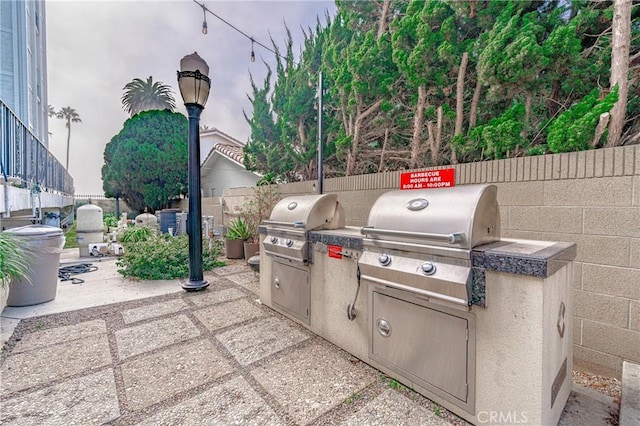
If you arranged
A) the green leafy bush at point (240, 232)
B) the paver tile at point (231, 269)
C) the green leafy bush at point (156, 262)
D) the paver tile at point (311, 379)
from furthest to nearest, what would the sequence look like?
the green leafy bush at point (240, 232) → the paver tile at point (231, 269) → the green leafy bush at point (156, 262) → the paver tile at point (311, 379)

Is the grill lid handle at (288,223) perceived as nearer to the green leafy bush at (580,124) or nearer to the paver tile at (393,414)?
the paver tile at (393,414)

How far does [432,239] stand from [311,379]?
5.09 ft

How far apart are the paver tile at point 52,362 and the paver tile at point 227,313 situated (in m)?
1.01

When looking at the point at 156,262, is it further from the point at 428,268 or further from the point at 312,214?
the point at 428,268

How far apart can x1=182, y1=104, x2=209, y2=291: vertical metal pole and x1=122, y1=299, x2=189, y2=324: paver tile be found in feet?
1.59

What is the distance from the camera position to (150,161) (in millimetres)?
14328

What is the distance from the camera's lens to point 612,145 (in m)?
2.46

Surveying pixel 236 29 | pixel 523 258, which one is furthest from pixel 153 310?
pixel 236 29

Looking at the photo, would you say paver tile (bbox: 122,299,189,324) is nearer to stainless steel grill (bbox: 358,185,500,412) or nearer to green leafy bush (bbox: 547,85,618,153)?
stainless steel grill (bbox: 358,185,500,412)

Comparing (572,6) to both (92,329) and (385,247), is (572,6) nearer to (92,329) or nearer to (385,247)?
(385,247)

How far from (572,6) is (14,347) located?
6774 millimetres

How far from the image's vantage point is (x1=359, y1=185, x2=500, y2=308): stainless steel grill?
1.76m

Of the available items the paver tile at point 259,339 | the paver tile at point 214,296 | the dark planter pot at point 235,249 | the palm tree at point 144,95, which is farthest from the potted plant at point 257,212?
the palm tree at point 144,95

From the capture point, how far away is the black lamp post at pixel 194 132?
4.40 meters
